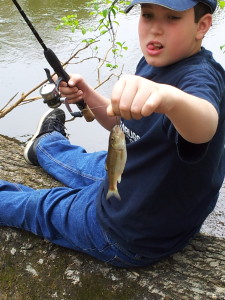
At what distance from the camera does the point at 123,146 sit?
5.04ft

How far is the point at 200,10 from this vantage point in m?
1.69

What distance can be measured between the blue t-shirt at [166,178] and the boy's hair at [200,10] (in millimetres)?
151

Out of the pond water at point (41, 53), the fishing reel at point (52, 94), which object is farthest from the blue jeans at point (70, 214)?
the pond water at point (41, 53)

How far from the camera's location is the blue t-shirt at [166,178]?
Result: 5.26 feet

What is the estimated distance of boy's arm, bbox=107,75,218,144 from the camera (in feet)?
4.00

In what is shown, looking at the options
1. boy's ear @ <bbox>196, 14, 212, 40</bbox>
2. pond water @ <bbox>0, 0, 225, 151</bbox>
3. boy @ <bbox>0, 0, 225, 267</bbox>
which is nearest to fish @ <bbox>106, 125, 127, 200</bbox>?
boy @ <bbox>0, 0, 225, 267</bbox>

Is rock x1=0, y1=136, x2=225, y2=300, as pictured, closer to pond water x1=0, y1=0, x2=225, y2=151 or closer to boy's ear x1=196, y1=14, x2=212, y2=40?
boy's ear x1=196, y1=14, x2=212, y2=40

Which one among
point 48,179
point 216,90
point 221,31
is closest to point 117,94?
point 216,90

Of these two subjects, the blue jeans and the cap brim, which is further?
the blue jeans

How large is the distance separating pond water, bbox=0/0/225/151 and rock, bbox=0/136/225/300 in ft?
9.23

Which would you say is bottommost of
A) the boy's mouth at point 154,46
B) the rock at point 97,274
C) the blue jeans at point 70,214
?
the rock at point 97,274

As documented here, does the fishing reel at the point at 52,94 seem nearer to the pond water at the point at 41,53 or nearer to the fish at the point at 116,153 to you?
the fish at the point at 116,153

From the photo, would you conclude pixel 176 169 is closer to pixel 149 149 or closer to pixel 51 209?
pixel 149 149

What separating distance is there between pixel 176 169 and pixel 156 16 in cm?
64
